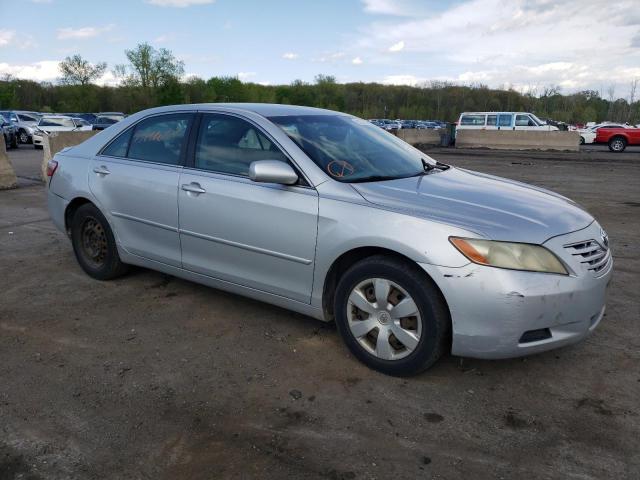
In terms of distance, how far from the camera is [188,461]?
250cm

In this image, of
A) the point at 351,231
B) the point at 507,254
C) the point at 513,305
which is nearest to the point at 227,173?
the point at 351,231

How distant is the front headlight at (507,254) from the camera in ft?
9.42

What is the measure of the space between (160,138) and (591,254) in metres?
3.25

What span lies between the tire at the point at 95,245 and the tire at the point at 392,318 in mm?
2365

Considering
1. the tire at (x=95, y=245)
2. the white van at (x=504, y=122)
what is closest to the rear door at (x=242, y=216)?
the tire at (x=95, y=245)

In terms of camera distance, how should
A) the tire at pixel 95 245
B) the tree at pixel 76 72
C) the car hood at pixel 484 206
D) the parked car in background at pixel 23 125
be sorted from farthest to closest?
1. the tree at pixel 76 72
2. the parked car in background at pixel 23 125
3. the tire at pixel 95 245
4. the car hood at pixel 484 206

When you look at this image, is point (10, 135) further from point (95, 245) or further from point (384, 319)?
point (384, 319)

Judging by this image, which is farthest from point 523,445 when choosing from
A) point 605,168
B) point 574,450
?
point 605,168

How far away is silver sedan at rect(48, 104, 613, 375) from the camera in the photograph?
2920mm

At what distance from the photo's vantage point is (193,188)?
397cm

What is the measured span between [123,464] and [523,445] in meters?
1.87

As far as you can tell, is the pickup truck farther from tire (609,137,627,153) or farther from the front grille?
the front grille

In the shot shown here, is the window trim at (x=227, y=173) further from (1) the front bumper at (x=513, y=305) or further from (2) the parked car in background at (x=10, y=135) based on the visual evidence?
(2) the parked car in background at (x=10, y=135)

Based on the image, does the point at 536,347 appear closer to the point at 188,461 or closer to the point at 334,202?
the point at 334,202
